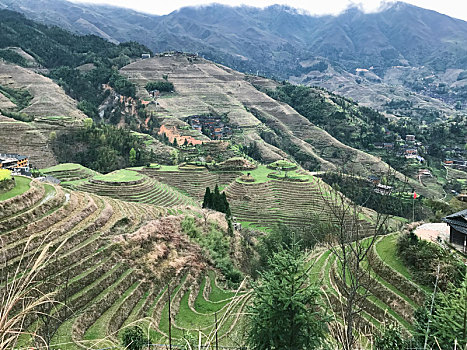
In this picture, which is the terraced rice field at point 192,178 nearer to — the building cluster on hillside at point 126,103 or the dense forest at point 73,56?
the building cluster on hillside at point 126,103

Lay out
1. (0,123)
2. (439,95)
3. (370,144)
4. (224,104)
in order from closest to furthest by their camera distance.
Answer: (0,123)
(370,144)
(224,104)
(439,95)

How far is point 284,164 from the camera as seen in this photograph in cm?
4925

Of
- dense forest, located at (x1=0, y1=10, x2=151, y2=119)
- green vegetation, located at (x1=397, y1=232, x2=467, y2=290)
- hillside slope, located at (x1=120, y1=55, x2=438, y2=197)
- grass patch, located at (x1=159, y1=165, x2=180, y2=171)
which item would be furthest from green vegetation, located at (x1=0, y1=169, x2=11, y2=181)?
dense forest, located at (x1=0, y1=10, x2=151, y2=119)

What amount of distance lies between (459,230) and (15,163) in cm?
4177

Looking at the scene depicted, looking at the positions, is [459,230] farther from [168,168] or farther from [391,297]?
[168,168]

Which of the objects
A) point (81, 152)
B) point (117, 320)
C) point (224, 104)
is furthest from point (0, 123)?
point (224, 104)

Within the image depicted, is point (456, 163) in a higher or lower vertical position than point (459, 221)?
lower

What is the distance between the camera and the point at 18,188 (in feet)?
50.9

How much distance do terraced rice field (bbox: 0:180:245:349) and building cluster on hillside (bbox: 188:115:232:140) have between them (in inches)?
2050

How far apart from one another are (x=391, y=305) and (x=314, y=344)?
766 cm

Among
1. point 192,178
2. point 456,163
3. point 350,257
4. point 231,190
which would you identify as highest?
point 350,257

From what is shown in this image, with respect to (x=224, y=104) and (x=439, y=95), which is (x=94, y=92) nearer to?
(x=224, y=104)

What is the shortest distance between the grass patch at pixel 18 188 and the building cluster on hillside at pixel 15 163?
70.1 feet

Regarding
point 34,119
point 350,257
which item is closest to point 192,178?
point 34,119
